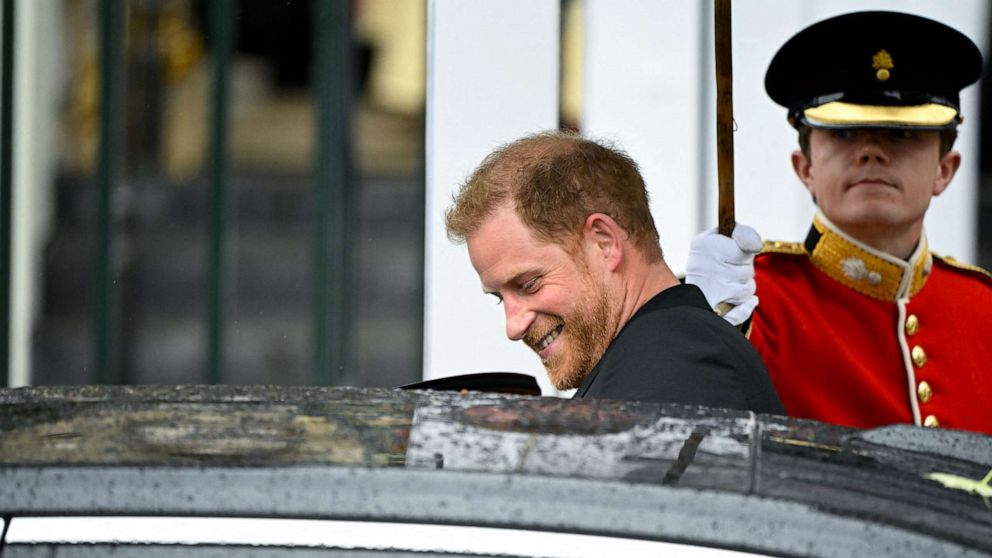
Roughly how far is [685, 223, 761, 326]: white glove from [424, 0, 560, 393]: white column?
1.45 metres

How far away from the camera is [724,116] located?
123 inches

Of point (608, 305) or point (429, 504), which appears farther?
point (608, 305)

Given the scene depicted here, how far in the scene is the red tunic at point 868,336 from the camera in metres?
3.27

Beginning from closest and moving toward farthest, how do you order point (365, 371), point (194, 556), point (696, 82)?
1. point (194, 556)
2. point (696, 82)
3. point (365, 371)

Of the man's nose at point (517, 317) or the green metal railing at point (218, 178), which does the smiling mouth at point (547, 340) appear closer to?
the man's nose at point (517, 317)

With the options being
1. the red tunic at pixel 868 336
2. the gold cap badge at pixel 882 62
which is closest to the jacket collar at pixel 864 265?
the red tunic at pixel 868 336

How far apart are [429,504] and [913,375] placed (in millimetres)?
2437

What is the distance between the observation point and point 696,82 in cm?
456

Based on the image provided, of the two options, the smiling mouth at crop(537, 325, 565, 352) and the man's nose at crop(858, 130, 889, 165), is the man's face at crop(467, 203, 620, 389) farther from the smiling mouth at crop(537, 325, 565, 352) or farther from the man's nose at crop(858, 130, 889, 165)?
the man's nose at crop(858, 130, 889, 165)

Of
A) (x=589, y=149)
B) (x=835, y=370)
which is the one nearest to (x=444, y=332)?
(x=835, y=370)

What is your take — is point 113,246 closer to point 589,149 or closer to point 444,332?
point 444,332

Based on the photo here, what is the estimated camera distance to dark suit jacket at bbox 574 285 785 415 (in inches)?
77.7

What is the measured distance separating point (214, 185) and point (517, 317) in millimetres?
2742

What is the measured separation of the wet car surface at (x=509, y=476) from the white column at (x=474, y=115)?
318cm
